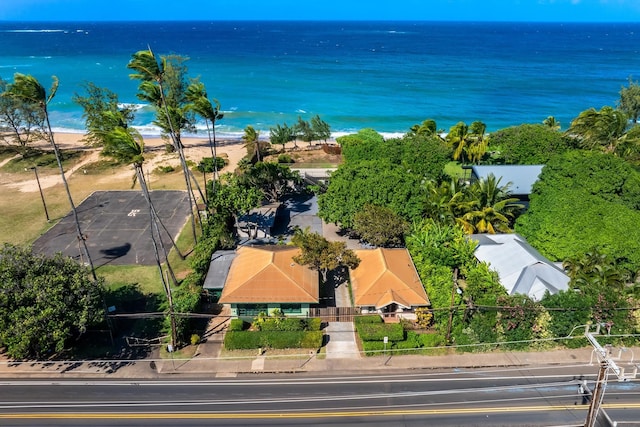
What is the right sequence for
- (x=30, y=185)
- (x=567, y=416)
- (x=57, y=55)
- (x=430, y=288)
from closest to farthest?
(x=567, y=416)
(x=430, y=288)
(x=30, y=185)
(x=57, y=55)

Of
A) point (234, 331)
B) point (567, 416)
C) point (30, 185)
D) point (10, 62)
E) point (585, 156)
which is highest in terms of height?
point (10, 62)

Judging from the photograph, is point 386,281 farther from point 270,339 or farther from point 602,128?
point 602,128

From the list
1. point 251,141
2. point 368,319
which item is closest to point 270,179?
point 251,141

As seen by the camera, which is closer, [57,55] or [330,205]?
[330,205]

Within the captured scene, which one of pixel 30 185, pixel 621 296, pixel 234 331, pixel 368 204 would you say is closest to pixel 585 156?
pixel 621 296

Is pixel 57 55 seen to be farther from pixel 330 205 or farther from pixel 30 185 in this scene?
pixel 330 205

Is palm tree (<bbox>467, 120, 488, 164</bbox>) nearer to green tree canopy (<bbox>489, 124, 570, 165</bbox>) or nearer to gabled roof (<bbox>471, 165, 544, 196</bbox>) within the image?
green tree canopy (<bbox>489, 124, 570, 165</bbox>)

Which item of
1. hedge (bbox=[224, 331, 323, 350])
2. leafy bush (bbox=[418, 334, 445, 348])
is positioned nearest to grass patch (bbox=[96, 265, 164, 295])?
hedge (bbox=[224, 331, 323, 350])

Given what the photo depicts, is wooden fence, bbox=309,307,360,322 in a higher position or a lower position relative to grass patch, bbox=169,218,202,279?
lower
